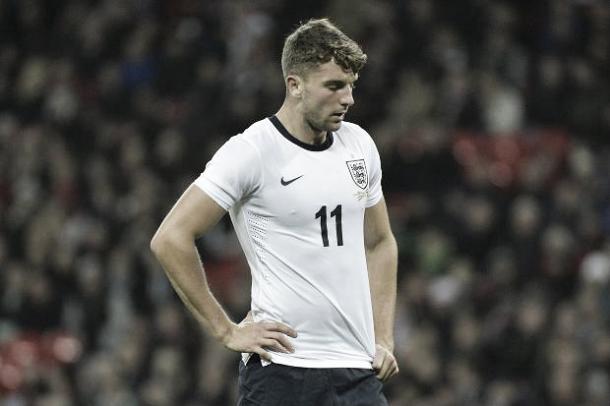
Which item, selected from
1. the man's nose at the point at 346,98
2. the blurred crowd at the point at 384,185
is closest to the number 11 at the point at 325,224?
the man's nose at the point at 346,98

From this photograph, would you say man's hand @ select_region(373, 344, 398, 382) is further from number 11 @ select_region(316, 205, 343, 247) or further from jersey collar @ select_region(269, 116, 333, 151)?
jersey collar @ select_region(269, 116, 333, 151)

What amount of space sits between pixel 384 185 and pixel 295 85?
7892mm

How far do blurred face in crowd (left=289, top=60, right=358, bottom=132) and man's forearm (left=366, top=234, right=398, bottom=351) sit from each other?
675 millimetres

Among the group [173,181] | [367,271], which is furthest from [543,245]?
[367,271]

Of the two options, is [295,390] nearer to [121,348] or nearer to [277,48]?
[121,348]

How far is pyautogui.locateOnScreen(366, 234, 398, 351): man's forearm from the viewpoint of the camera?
5.43 m

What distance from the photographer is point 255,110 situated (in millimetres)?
13883

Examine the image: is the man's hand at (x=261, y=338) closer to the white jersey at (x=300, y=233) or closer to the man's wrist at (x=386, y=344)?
the white jersey at (x=300, y=233)

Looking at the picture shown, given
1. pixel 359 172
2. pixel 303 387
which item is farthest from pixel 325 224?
pixel 303 387

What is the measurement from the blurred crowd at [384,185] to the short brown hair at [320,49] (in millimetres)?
5668

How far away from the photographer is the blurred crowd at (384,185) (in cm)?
1095

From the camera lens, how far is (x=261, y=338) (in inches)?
197

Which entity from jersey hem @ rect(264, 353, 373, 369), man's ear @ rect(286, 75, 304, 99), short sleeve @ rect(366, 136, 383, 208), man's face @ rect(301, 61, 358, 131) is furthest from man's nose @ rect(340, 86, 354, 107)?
jersey hem @ rect(264, 353, 373, 369)

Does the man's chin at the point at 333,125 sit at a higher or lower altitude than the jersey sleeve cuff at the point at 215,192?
higher
